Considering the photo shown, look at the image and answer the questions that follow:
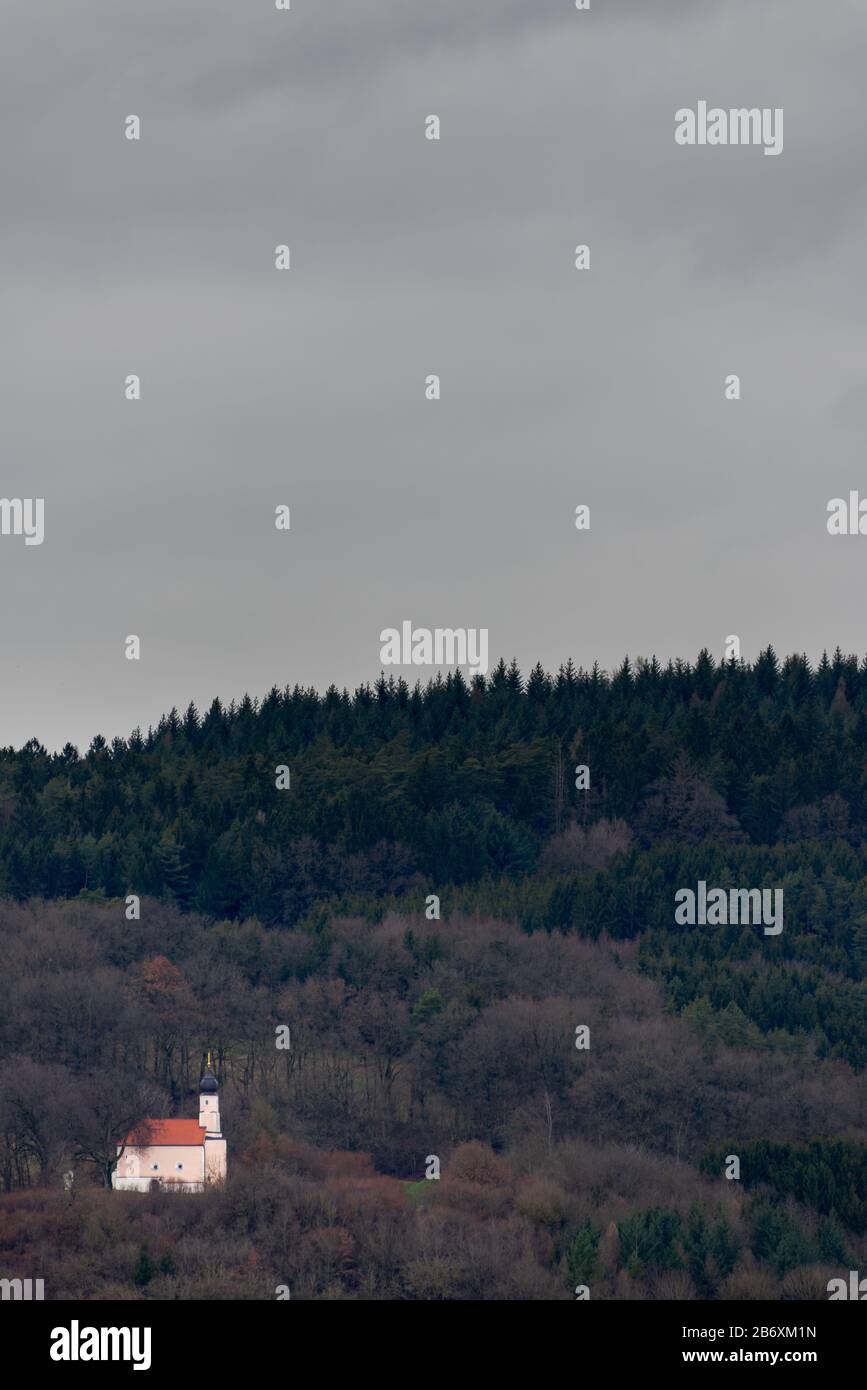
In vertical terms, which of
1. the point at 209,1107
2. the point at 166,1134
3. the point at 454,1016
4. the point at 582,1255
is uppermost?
the point at 454,1016

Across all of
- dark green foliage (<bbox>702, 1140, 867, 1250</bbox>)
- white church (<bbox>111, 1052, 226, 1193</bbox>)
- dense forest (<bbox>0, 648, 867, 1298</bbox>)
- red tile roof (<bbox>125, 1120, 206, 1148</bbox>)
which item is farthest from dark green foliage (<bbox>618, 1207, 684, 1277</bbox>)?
red tile roof (<bbox>125, 1120, 206, 1148</bbox>)

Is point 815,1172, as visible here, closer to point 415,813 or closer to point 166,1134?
point 166,1134

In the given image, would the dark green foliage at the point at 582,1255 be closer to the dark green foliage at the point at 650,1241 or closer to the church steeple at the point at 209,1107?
the dark green foliage at the point at 650,1241

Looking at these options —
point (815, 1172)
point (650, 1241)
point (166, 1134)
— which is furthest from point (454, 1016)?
point (650, 1241)

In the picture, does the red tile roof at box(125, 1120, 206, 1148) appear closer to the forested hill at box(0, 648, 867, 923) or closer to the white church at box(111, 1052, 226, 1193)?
the white church at box(111, 1052, 226, 1193)
